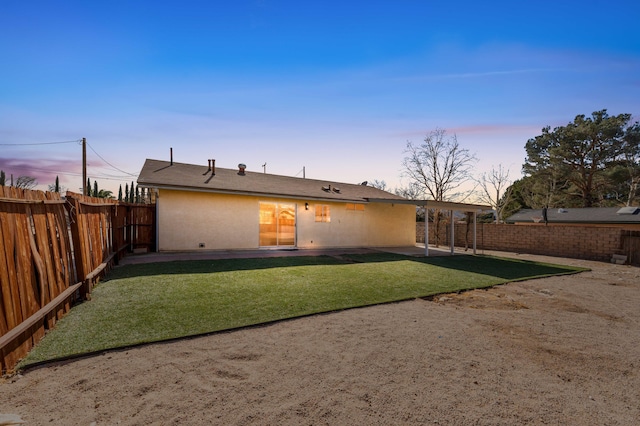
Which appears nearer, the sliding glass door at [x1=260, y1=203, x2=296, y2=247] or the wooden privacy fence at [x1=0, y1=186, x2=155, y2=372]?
the wooden privacy fence at [x1=0, y1=186, x2=155, y2=372]

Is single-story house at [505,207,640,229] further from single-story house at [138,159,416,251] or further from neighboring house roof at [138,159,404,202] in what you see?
neighboring house roof at [138,159,404,202]

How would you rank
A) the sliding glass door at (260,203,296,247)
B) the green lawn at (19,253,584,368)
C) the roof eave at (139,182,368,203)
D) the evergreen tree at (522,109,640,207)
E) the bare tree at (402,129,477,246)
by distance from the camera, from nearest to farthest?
the green lawn at (19,253,584,368), the roof eave at (139,182,368,203), the sliding glass door at (260,203,296,247), the bare tree at (402,129,477,246), the evergreen tree at (522,109,640,207)

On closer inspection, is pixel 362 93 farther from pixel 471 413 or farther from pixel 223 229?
pixel 471 413

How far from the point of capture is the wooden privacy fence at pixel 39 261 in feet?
9.02

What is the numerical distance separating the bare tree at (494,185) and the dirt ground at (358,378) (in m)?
30.6

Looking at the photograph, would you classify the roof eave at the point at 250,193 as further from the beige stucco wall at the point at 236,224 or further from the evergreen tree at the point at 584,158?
the evergreen tree at the point at 584,158

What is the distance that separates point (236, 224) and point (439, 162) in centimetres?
1715

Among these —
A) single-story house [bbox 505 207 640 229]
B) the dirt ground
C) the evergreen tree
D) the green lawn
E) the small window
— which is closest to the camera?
the dirt ground

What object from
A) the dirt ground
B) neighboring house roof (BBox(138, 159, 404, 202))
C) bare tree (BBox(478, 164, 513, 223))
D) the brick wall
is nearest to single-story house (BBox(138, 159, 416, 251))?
neighboring house roof (BBox(138, 159, 404, 202))

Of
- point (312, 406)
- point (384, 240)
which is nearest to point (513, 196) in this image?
point (384, 240)

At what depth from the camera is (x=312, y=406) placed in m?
2.28

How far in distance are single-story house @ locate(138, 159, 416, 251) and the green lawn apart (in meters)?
2.54

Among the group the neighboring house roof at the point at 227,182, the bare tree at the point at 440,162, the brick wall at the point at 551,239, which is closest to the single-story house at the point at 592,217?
the bare tree at the point at 440,162

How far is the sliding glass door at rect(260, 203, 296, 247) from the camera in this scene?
12572 millimetres
